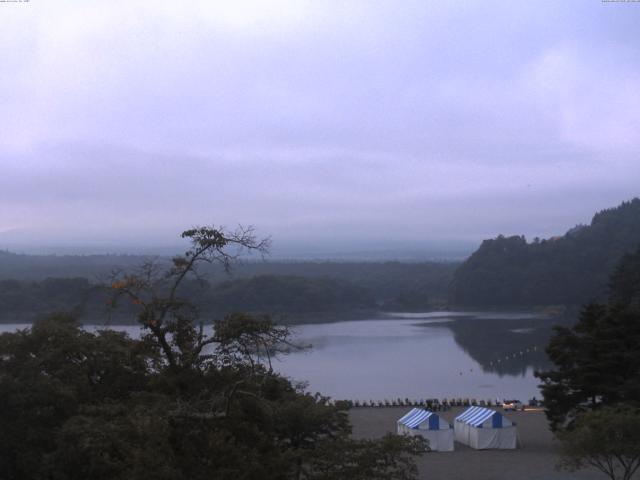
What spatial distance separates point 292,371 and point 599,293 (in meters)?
33.1

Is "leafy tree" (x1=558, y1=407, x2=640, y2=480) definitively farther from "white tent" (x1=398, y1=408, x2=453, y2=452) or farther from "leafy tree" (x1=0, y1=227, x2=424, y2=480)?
"white tent" (x1=398, y1=408, x2=453, y2=452)

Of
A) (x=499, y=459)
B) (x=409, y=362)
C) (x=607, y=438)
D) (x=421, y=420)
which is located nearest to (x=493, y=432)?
(x=499, y=459)

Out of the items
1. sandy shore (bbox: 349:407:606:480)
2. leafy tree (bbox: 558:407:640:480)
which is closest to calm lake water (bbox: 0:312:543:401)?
sandy shore (bbox: 349:407:606:480)

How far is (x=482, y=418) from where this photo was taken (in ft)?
43.7

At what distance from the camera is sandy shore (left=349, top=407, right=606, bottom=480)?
10977mm

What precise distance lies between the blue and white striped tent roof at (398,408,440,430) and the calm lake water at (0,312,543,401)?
2540mm

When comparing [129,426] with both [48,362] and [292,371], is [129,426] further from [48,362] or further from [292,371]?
[292,371]

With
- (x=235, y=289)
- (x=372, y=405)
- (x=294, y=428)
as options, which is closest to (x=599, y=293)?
(x=235, y=289)

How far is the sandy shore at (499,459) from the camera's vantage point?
1098 centimetres

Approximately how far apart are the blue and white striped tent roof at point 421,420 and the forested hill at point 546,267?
4400 centimetres

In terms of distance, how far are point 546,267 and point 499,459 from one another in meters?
53.4

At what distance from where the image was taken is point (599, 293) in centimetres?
5262

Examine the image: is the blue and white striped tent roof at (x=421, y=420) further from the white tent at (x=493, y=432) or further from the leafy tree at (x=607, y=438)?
the leafy tree at (x=607, y=438)

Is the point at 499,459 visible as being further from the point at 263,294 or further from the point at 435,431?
the point at 263,294
